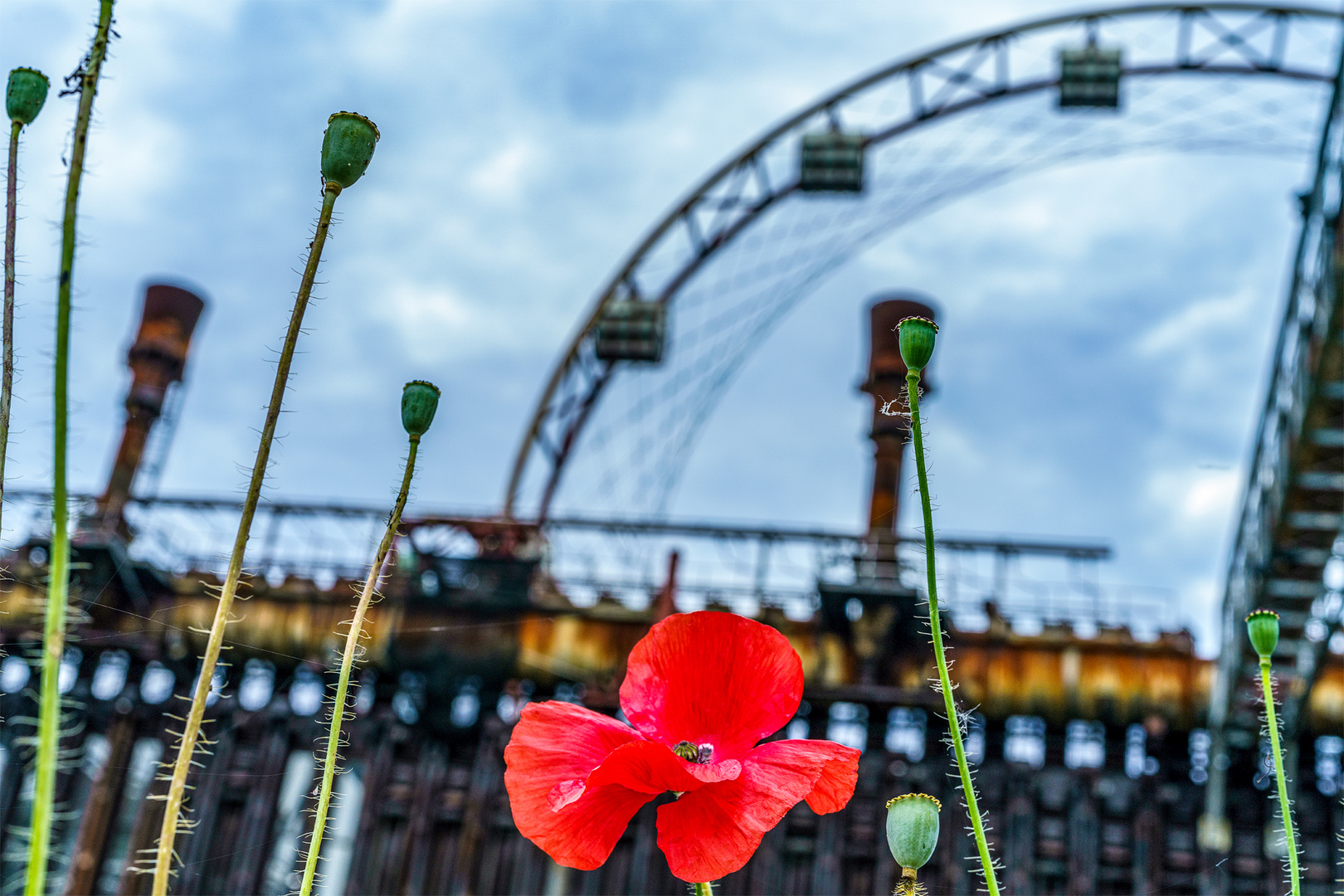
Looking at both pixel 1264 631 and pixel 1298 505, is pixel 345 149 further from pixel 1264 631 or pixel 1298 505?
pixel 1298 505

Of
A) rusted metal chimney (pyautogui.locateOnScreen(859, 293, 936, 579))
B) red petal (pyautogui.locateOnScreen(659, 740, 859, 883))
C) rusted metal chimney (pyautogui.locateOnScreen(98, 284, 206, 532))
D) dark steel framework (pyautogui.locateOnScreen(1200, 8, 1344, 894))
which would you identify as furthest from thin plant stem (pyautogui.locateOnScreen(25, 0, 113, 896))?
rusted metal chimney (pyautogui.locateOnScreen(98, 284, 206, 532))

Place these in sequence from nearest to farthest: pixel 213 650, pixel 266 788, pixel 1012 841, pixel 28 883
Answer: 1. pixel 28 883
2. pixel 213 650
3. pixel 1012 841
4. pixel 266 788

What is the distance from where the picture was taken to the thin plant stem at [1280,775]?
880mm

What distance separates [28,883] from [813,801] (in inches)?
18.7

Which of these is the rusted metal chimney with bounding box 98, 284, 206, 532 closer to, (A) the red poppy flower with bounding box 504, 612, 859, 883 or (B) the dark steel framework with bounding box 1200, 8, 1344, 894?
(B) the dark steel framework with bounding box 1200, 8, 1344, 894

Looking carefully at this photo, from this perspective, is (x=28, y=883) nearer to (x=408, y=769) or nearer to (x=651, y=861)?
(x=651, y=861)

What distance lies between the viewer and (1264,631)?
3.12 feet

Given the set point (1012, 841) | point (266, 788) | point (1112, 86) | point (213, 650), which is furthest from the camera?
point (1112, 86)

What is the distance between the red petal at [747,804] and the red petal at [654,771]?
2 centimetres

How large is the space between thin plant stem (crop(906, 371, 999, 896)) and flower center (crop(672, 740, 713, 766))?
17 centimetres

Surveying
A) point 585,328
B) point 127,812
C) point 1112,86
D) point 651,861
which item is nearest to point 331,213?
point 651,861

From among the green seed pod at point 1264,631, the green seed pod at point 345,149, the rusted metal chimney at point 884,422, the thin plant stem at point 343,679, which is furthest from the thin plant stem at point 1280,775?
the rusted metal chimney at point 884,422

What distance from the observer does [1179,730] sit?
11.5m

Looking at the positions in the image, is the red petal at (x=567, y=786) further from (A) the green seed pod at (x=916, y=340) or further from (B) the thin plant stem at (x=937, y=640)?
(A) the green seed pod at (x=916, y=340)
